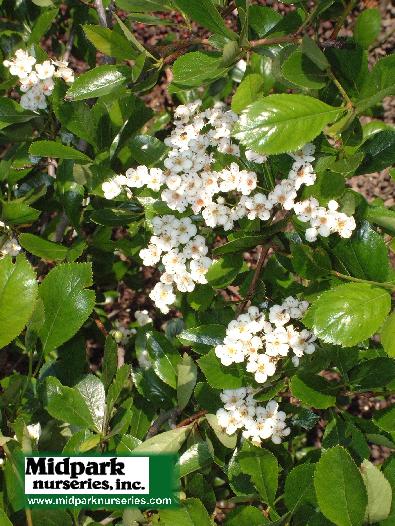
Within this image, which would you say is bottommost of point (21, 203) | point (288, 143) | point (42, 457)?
point (42, 457)

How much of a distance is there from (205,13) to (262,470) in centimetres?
92

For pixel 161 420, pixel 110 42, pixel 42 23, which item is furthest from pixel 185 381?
pixel 42 23

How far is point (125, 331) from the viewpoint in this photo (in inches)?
84.4

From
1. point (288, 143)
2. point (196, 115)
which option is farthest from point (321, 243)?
point (196, 115)

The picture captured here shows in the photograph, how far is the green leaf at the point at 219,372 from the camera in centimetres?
128

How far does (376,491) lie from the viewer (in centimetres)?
111

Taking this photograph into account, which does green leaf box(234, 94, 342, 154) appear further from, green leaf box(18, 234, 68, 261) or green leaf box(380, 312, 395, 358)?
green leaf box(18, 234, 68, 261)

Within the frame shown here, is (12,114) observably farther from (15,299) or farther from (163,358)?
(163,358)

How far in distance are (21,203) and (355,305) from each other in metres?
0.97

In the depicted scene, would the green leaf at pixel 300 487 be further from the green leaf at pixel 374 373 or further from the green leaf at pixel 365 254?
the green leaf at pixel 365 254

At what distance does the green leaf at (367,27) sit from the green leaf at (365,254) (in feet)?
1.14

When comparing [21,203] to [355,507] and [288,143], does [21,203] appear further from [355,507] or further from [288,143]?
[355,507]

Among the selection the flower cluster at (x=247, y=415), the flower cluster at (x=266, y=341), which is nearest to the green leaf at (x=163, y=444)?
the flower cluster at (x=247, y=415)

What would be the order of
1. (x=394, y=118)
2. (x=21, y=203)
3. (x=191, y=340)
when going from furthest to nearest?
1. (x=394, y=118)
2. (x=21, y=203)
3. (x=191, y=340)
